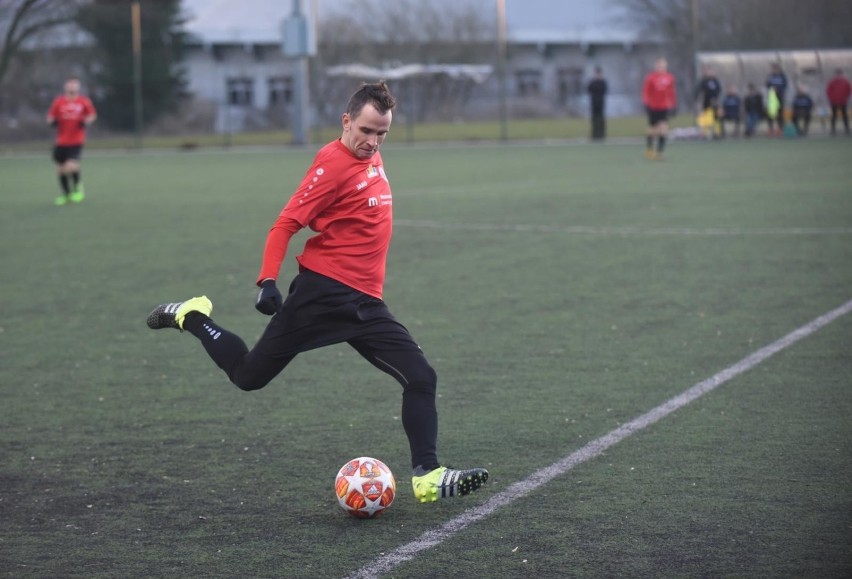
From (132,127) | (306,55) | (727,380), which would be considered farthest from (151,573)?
(132,127)

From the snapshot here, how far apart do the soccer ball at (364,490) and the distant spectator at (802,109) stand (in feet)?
108

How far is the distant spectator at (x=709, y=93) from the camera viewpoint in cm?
3522

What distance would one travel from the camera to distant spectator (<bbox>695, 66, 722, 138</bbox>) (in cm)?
3522

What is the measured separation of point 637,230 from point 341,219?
1003cm

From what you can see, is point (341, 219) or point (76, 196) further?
point (76, 196)

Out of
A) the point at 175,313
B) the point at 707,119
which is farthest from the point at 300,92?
the point at 175,313

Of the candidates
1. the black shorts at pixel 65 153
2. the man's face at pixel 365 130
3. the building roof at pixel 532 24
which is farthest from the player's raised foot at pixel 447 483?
the building roof at pixel 532 24

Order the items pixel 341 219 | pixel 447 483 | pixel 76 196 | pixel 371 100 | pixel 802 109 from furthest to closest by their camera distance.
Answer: pixel 802 109 < pixel 76 196 < pixel 341 219 < pixel 371 100 < pixel 447 483

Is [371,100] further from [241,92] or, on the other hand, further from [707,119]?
[241,92]

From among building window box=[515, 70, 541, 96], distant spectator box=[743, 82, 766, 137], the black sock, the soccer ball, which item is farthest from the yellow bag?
the soccer ball

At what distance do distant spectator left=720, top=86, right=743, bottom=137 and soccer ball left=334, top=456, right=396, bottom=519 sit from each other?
33.0m

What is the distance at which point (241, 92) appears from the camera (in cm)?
5681

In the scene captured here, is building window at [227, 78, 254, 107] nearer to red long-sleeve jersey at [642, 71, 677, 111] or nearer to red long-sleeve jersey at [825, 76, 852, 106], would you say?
red long-sleeve jersey at [825, 76, 852, 106]

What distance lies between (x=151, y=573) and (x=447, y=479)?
4.02 ft
